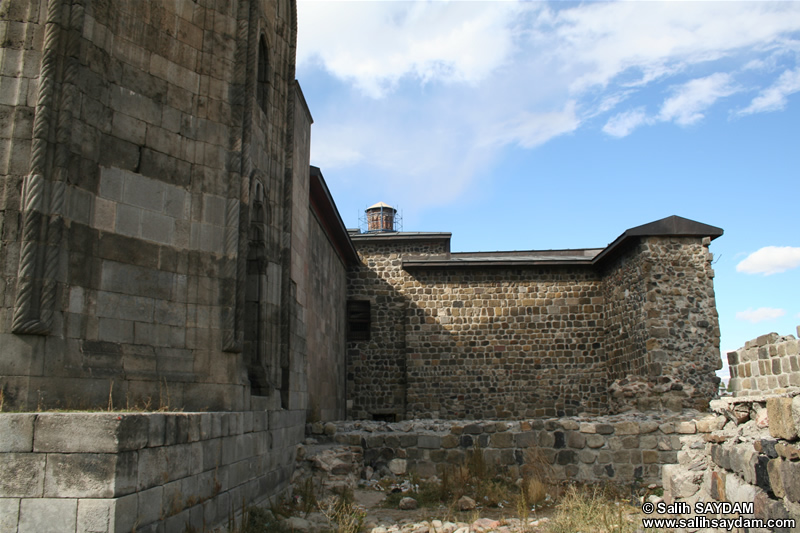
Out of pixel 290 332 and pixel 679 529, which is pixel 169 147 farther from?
pixel 679 529

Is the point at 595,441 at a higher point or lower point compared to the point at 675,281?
lower

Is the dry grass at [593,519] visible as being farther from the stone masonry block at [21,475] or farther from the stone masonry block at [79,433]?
the stone masonry block at [21,475]

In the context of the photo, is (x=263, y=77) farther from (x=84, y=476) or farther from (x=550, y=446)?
(x=550, y=446)

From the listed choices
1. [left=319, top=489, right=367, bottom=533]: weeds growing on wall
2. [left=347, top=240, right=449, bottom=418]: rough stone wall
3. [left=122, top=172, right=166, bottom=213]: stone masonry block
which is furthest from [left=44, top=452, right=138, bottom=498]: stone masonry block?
[left=347, top=240, right=449, bottom=418]: rough stone wall

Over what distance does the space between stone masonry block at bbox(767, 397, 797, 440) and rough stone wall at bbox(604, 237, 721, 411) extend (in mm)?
9937

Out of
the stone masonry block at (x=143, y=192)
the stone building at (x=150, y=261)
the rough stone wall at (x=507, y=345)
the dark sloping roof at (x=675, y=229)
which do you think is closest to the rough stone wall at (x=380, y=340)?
the rough stone wall at (x=507, y=345)

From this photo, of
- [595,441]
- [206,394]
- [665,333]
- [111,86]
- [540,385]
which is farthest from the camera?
[540,385]

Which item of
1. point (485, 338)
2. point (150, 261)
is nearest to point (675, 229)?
point (485, 338)

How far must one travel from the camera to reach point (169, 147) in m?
7.18

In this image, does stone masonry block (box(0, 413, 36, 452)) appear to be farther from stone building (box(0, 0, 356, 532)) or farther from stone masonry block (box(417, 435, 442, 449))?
stone masonry block (box(417, 435, 442, 449))

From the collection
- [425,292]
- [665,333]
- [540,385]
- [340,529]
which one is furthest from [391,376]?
[340,529]

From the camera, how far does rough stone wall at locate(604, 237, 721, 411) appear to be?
14.8 m

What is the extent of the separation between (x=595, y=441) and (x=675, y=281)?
6.50 metres

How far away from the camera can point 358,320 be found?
20562 millimetres
